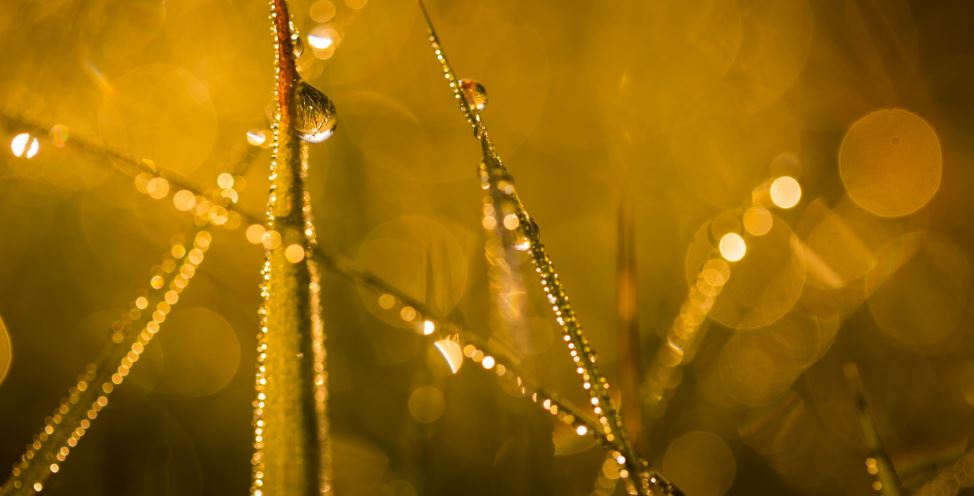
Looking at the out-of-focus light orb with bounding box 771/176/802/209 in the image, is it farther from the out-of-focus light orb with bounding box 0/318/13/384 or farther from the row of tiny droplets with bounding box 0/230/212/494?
the out-of-focus light orb with bounding box 0/318/13/384

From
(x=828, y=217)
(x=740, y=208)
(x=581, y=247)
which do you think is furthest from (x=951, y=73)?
(x=581, y=247)

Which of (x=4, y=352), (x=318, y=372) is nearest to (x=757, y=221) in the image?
(x=318, y=372)

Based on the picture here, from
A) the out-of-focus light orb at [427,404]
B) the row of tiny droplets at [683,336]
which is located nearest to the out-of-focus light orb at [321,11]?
the out-of-focus light orb at [427,404]

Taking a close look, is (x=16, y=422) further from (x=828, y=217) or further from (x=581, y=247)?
(x=828, y=217)

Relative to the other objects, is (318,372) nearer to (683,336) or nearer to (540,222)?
(683,336)

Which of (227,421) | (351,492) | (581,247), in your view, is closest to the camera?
(351,492)

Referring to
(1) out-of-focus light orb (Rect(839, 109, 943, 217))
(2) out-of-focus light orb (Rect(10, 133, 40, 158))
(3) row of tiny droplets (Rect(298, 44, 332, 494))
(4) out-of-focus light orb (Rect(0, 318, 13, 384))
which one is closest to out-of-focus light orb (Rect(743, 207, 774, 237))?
(1) out-of-focus light orb (Rect(839, 109, 943, 217))
